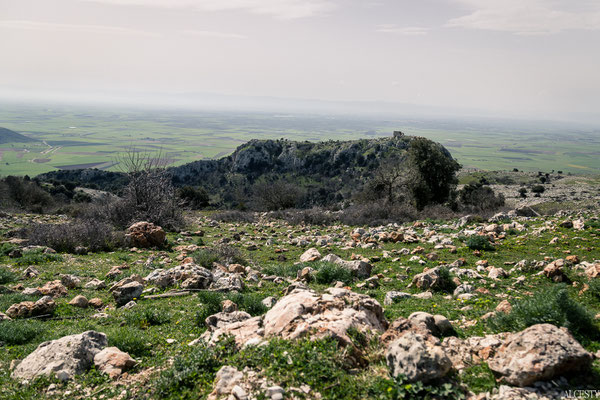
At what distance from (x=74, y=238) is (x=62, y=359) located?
473 inches

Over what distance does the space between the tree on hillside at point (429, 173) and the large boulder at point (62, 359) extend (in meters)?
30.9

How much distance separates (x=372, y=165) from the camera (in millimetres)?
75812

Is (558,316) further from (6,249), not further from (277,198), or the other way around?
(277,198)

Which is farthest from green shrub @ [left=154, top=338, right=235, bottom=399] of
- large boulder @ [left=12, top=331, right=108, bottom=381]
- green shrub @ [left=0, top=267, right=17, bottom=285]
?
green shrub @ [left=0, top=267, right=17, bottom=285]

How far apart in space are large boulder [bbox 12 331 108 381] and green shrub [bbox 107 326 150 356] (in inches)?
10.1

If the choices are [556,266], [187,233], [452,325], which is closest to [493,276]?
[556,266]

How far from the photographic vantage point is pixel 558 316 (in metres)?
4.97

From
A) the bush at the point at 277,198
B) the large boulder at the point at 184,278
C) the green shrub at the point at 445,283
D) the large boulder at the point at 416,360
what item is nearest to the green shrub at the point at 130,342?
the large boulder at the point at 184,278

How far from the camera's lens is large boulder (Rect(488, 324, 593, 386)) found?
3.94 m

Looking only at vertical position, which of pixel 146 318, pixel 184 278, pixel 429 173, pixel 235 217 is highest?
pixel 429 173

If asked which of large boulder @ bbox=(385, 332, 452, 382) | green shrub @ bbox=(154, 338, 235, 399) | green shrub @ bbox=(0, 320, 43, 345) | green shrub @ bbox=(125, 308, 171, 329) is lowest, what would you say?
green shrub @ bbox=(125, 308, 171, 329)

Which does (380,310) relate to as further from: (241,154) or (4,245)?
(241,154)

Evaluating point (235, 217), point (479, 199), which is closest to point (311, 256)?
point (235, 217)

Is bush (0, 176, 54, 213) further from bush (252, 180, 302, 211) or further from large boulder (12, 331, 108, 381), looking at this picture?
large boulder (12, 331, 108, 381)
